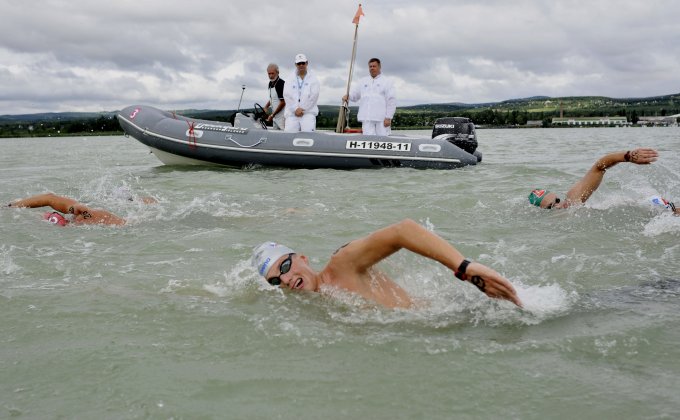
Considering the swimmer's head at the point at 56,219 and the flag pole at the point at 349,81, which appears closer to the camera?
the swimmer's head at the point at 56,219

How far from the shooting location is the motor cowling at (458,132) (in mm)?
13250

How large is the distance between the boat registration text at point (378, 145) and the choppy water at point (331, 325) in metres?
5.10

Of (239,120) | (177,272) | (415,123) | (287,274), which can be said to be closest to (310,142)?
(239,120)

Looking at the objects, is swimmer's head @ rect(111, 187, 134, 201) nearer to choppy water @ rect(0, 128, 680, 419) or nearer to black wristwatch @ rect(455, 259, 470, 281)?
choppy water @ rect(0, 128, 680, 419)

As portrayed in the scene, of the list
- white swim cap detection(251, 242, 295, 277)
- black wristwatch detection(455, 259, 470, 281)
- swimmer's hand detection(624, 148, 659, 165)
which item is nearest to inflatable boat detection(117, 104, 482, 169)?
swimmer's hand detection(624, 148, 659, 165)

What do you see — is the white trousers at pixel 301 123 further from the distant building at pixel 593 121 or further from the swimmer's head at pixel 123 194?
the distant building at pixel 593 121

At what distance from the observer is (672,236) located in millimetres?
5711

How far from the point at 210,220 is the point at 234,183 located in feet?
10.9

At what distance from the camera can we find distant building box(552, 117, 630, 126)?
7188 centimetres

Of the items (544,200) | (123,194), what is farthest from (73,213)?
(544,200)

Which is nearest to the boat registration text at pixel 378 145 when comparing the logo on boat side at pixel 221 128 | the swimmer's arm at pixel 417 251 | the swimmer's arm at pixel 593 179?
the logo on boat side at pixel 221 128

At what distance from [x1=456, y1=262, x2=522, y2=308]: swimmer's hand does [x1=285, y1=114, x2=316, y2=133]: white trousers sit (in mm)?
10217

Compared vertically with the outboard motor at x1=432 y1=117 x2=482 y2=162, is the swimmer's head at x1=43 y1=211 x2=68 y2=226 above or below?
below

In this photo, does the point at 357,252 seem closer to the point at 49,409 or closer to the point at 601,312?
the point at 601,312
